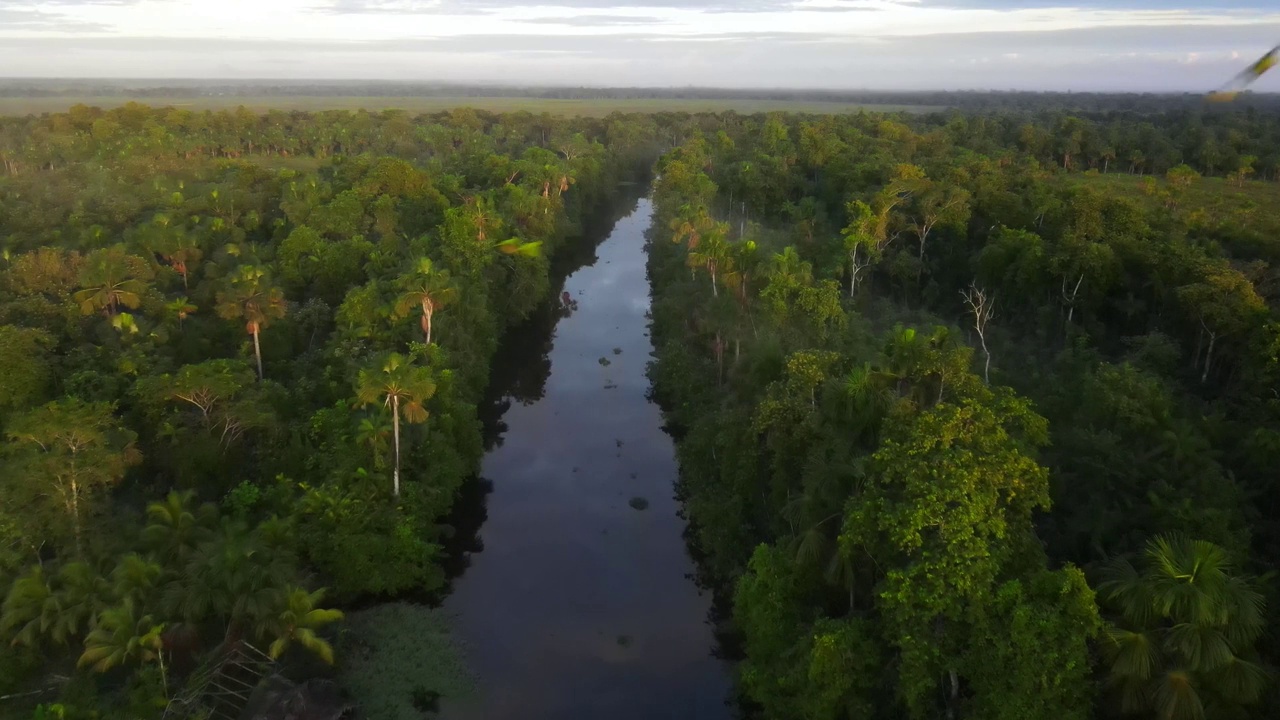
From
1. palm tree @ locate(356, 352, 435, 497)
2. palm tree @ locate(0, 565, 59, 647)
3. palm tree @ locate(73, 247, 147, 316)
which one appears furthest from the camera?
A: palm tree @ locate(73, 247, 147, 316)

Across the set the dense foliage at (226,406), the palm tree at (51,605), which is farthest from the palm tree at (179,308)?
the palm tree at (51,605)

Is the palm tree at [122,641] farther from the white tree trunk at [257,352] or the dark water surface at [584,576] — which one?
the white tree trunk at [257,352]

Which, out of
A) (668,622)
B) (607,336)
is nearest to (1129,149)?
(607,336)

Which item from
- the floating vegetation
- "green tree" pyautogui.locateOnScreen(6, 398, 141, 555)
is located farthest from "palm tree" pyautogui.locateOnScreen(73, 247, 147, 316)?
the floating vegetation

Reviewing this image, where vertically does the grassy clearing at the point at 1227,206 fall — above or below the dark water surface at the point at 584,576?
above

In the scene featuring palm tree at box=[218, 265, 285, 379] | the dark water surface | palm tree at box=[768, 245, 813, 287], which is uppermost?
palm tree at box=[768, 245, 813, 287]

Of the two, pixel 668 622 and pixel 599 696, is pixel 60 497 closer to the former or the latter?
pixel 599 696

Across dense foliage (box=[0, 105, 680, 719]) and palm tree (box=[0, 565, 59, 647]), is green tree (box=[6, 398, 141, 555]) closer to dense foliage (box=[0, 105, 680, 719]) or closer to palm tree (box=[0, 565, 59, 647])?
dense foliage (box=[0, 105, 680, 719])
